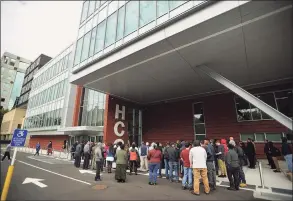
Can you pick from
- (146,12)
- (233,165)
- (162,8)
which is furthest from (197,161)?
(146,12)

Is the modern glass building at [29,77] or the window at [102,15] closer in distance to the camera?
the window at [102,15]

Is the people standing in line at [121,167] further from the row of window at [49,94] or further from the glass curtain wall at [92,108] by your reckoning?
the row of window at [49,94]

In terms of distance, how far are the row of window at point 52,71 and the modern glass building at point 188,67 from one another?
19346 millimetres

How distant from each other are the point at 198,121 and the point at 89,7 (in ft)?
50.4

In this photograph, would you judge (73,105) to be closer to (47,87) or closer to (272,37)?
(47,87)

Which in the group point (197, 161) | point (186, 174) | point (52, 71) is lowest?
point (186, 174)

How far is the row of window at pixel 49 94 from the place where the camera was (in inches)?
1296

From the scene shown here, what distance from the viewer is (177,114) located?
18719 mm

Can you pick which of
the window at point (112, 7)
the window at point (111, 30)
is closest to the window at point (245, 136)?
the window at point (111, 30)

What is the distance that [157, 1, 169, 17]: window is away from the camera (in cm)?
960

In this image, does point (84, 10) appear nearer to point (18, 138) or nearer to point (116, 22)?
point (116, 22)

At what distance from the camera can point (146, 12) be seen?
35.3 ft

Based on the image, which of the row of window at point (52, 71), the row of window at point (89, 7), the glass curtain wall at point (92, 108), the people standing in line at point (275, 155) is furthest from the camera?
the row of window at point (52, 71)

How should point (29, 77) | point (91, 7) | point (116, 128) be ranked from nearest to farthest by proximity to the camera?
point (91, 7)
point (116, 128)
point (29, 77)
